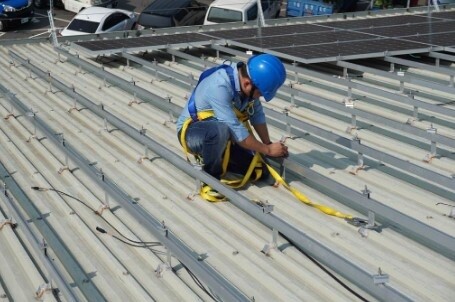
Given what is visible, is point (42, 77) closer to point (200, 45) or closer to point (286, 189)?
point (200, 45)

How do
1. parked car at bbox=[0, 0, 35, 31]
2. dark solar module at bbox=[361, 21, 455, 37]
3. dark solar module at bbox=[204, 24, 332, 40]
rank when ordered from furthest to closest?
1. parked car at bbox=[0, 0, 35, 31]
2. dark solar module at bbox=[204, 24, 332, 40]
3. dark solar module at bbox=[361, 21, 455, 37]

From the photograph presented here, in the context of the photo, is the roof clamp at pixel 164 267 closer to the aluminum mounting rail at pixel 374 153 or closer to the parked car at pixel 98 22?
the aluminum mounting rail at pixel 374 153

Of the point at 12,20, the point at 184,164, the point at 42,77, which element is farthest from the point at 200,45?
the point at 12,20

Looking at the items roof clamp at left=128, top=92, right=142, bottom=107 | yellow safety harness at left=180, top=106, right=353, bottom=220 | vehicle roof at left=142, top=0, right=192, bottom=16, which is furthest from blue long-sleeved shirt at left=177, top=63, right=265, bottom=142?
vehicle roof at left=142, top=0, right=192, bottom=16

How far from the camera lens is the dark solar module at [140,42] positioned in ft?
35.7

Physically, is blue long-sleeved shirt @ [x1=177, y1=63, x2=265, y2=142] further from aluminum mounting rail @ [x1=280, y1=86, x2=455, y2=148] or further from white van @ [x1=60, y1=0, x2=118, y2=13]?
white van @ [x1=60, y1=0, x2=118, y2=13]

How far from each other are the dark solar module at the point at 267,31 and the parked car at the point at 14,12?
50.6 feet

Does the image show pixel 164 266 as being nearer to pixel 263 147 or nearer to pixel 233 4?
pixel 263 147

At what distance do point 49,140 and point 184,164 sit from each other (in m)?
2.37

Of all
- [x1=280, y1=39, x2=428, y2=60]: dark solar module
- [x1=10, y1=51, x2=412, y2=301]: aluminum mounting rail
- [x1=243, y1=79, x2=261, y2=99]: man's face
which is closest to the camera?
[x1=10, y1=51, x2=412, y2=301]: aluminum mounting rail

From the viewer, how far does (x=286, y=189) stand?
596cm

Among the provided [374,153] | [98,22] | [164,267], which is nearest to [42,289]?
[164,267]

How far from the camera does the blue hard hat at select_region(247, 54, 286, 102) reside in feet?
17.6

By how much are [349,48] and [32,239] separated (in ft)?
22.0
